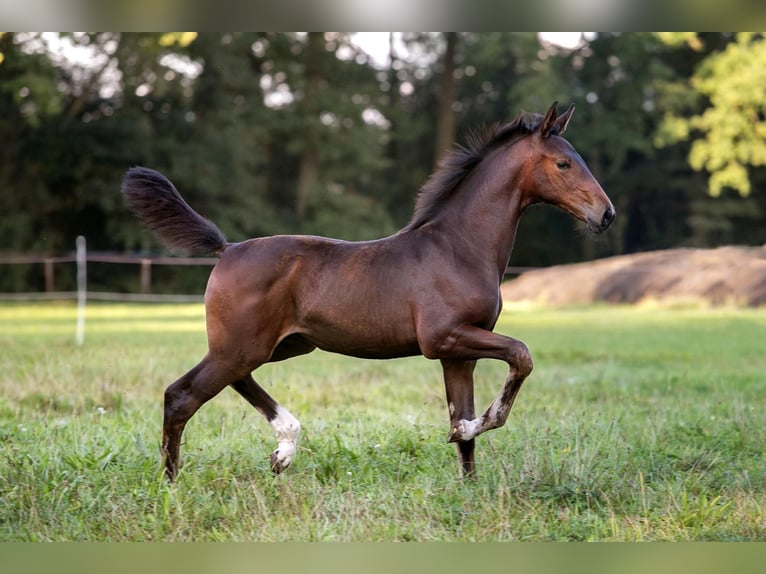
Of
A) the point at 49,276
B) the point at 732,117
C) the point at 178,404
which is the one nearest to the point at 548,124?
the point at 178,404

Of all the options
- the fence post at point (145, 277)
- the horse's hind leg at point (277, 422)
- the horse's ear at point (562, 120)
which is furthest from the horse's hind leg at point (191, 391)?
the fence post at point (145, 277)

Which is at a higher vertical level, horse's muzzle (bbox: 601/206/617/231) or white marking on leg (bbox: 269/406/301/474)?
horse's muzzle (bbox: 601/206/617/231)

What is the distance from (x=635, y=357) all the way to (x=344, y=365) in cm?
416

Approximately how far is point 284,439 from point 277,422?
12 cm

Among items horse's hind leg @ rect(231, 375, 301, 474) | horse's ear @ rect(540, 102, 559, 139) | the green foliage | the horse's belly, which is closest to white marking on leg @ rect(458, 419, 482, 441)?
the horse's belly

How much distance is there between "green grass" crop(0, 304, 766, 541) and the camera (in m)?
4.75

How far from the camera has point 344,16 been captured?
16.7 ft

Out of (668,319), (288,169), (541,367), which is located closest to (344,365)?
(541,367)

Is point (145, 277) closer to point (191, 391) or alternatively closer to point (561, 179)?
point (191, 391)

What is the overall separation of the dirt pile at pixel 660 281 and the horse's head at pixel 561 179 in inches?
656

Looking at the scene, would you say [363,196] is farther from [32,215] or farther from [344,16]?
[344,16]

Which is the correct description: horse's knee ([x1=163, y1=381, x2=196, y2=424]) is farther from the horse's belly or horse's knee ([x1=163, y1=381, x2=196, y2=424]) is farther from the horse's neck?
the horse's neck

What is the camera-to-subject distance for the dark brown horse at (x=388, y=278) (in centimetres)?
530

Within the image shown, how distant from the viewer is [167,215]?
5633mm
